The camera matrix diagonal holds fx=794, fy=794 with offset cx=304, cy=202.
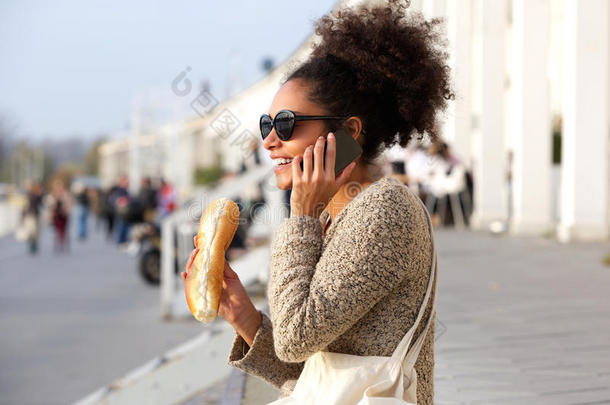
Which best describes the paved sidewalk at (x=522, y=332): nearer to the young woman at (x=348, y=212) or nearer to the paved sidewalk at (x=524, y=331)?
the paved sidewalk at (x=524, y=331)

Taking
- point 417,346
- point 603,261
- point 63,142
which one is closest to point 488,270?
point 603,261

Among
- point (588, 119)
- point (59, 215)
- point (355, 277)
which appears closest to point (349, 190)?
point (355, 277)

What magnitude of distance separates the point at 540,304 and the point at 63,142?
5572 inches

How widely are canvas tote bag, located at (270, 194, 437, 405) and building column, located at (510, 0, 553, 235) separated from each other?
11619 millimetres

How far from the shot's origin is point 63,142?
13988cm

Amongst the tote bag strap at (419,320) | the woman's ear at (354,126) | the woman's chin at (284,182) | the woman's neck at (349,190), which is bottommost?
the tote bag strap at (419,320)

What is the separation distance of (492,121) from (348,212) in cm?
1445

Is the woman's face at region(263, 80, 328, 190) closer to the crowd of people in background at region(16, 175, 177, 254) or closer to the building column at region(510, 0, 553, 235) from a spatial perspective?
the building column at region(510, 0, 553, 235)

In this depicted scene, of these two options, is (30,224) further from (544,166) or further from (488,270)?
(488,270)

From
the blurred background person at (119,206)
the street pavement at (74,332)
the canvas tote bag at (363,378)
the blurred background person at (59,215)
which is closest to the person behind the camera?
the canvas tote bag at (363,378)

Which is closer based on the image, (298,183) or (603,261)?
(298,183)

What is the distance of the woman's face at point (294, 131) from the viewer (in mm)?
2008

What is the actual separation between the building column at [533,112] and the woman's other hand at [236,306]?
1142 centimetres

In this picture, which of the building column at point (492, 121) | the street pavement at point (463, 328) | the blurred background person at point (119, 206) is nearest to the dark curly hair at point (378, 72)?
the street pavement at point (463, 328)
